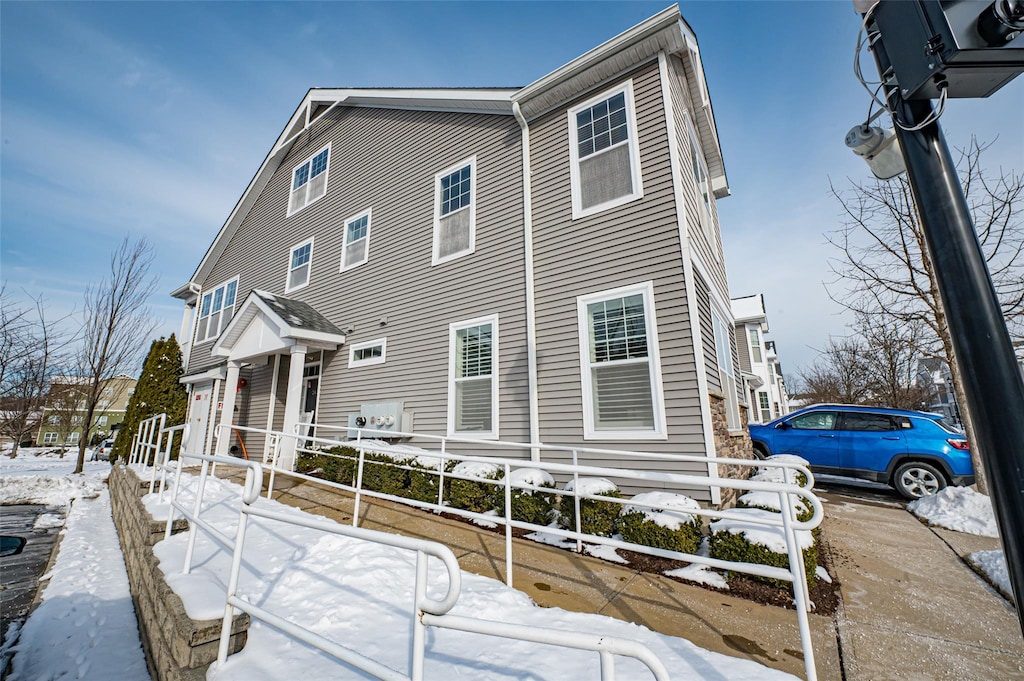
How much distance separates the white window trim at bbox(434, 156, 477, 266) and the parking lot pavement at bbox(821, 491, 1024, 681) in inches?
278

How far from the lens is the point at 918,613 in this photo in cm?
302

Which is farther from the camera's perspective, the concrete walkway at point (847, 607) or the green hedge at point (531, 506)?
the green hedge at point (531, 506)

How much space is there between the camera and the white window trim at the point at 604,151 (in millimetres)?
6281

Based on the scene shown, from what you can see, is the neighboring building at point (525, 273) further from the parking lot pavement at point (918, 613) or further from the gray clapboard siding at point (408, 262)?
the parking lot pavement at point (918, 613)

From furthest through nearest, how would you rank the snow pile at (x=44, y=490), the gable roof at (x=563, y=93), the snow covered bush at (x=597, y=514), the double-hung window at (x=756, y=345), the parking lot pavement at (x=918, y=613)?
the double-hung window at (x=756, y=345) < the snow pile at (x=44, y=490) < the gable roof at (x=563, y=93) < the snow covered bush at (x=597, y=514) < the parking lot pavement at (x=918, y=613)

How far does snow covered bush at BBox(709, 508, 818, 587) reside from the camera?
3.35 metres

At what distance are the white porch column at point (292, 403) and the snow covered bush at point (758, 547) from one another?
7.92 meters

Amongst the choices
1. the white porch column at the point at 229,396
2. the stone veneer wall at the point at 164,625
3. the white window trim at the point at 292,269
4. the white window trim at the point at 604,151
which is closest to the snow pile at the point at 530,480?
the stone veneer wall at the point at 164,625

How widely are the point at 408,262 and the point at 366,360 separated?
2464 mm

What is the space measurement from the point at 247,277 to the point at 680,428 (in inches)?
577

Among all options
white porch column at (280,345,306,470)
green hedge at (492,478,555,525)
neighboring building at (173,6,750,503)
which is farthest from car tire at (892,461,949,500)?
white porch column at (280,345,306,470)

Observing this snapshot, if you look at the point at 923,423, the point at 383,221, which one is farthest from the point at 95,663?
the point at 923,423

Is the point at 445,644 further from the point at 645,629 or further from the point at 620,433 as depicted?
the point at 620,433

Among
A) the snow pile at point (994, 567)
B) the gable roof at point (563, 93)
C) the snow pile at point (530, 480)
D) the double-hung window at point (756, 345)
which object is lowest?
the snow pile at point (994, 567)
